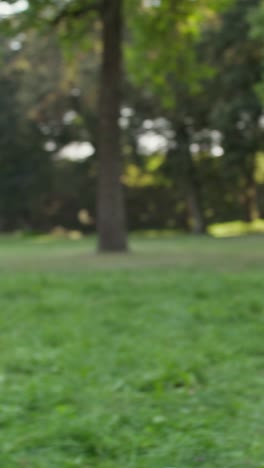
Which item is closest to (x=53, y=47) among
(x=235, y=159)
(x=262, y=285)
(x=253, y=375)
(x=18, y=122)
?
(x=18, y=122)

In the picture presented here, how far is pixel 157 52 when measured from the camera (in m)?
19.0

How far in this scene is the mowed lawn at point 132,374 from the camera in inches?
137

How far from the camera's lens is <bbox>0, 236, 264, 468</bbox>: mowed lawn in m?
3.49

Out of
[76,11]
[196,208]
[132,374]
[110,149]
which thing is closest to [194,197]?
[196,208]

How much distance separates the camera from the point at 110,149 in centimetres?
1667

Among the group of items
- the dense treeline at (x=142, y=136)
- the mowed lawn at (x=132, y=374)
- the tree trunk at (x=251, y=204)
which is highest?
the dense treeline at (x=142, y=136)

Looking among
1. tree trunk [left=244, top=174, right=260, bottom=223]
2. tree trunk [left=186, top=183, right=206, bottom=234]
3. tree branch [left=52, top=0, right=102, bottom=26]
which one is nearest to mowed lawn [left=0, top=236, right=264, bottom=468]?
tree branch [left=52, top=0, right=102, bottom=26]

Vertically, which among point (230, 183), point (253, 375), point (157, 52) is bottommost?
point (253, 375)

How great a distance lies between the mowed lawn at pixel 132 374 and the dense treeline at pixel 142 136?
605 inches

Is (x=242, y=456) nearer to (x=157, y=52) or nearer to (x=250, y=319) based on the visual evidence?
(x=250, y=319)

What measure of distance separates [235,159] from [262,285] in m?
21.1

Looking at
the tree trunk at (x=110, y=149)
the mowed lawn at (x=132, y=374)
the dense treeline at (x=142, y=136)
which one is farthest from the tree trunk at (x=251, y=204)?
the mowed lawn at (x=132, y=374)

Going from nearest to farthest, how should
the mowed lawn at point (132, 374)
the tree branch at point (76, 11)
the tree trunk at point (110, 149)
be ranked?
the mowed lawn at point (132, 374) → the tree branch at point (76, 11) → the tree trunk at point (110, 149)

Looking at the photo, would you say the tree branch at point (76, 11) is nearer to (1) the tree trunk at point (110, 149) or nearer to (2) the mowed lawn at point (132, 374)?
(1) the tree trunk at point (110, 149)
